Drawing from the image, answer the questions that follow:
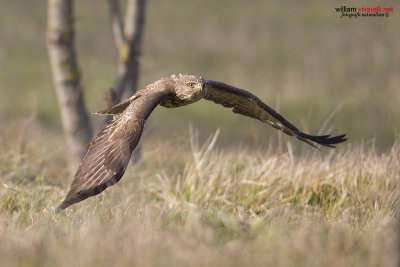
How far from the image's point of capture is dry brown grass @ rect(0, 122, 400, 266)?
355 cm

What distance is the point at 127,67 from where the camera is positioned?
8070 millimetres

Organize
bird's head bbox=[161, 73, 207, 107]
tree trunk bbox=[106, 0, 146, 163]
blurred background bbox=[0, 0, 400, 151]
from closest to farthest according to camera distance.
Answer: bird's head bbox=[161, 73, 207, 107]
tree trunk bbox=[106, 0, 146, 163]
blurred background bbox=[0, 0, 400, 151]

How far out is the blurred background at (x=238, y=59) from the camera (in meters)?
12.6

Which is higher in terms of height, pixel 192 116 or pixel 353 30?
pixel 353 30

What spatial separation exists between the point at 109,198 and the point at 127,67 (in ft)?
9.74

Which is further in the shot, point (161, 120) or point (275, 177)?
point (161, 120)

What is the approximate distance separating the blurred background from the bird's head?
5.10 metres

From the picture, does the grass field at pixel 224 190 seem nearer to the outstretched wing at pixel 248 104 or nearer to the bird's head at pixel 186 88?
the outstretched wing at pixel 248 104

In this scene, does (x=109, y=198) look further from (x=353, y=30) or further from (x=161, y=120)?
(x=353, y=30)

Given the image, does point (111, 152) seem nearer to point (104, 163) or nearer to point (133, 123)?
point (104, 163)

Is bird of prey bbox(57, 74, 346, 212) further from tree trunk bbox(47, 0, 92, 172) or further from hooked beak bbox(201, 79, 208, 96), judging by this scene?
tree trunk bbox(47, 0, 92, 172)

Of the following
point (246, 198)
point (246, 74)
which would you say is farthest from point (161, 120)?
point (246, 198)

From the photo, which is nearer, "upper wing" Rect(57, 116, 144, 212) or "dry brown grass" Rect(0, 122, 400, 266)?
"dry brown grass" Rect(0, 122, 400, 266)

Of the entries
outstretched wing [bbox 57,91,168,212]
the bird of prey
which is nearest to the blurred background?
the bird of prey
